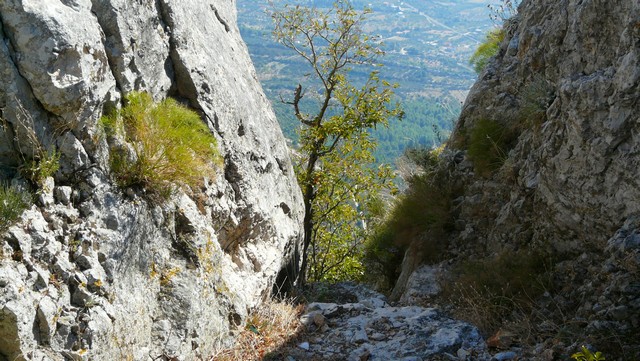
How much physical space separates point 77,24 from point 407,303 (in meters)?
6.95

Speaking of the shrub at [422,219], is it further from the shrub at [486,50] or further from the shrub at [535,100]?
the shrub at [486,50]

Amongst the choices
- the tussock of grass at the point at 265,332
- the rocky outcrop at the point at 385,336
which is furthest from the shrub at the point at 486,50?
the tussock of grass at the point at 265,332

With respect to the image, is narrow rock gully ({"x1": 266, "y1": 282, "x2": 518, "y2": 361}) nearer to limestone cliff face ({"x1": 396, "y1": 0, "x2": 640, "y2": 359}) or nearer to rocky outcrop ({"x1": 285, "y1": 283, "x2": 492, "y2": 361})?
rocky outcrop ({"x1": 285, "y1": 283, "x2": 492, "y2": 361})

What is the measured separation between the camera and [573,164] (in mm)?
7344

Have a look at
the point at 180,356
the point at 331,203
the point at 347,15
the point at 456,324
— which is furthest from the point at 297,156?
the point at 180,356

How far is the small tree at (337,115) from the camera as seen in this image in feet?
51.1

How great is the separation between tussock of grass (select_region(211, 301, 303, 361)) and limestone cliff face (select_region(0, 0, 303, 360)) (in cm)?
18

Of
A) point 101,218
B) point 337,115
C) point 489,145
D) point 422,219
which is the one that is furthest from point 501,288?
point 337,115

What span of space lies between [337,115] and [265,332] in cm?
959

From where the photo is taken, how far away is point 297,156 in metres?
16.6

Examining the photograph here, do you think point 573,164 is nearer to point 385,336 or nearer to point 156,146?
point 385,336

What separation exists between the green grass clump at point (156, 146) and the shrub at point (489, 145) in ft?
16.6

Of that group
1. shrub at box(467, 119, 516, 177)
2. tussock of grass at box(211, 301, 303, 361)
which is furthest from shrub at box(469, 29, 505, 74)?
tussock of grass at box(211, 301, 303, 361)

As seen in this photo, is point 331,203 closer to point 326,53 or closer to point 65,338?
point 326,53
